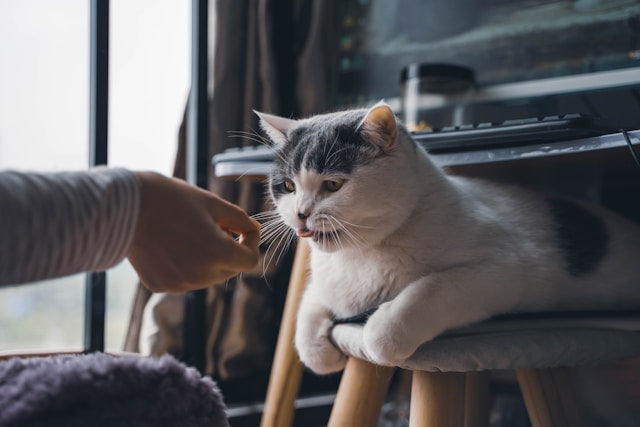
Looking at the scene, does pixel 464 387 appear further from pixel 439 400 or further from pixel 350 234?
pixel 350 234

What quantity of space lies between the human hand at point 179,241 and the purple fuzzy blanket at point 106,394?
0.10 meters

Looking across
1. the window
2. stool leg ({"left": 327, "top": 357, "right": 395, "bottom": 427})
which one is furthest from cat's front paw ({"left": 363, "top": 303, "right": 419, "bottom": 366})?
the window

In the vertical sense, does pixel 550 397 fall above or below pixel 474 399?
above

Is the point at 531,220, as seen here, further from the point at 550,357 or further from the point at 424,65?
the point at 424,65

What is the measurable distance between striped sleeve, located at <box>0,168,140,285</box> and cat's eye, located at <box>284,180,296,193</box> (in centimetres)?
36

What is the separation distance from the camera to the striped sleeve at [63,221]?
51 centimetres

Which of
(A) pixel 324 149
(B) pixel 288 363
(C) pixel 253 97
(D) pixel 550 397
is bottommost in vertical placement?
(B) pixel 288 363

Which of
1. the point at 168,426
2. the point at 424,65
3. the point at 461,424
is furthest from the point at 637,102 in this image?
the point at 168,426

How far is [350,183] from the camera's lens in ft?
2.80

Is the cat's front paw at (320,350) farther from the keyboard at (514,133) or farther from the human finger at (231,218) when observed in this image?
the keyboard at (514,133)

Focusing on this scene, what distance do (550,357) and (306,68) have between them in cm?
121

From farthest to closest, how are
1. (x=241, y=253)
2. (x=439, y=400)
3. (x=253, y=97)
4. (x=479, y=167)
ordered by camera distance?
(x=253, y=97), (x=479, y=167), (x=439, y=400), (x=241, y=253)

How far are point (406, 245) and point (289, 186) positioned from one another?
212 millimetres

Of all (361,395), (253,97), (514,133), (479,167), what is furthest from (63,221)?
(253,97)
